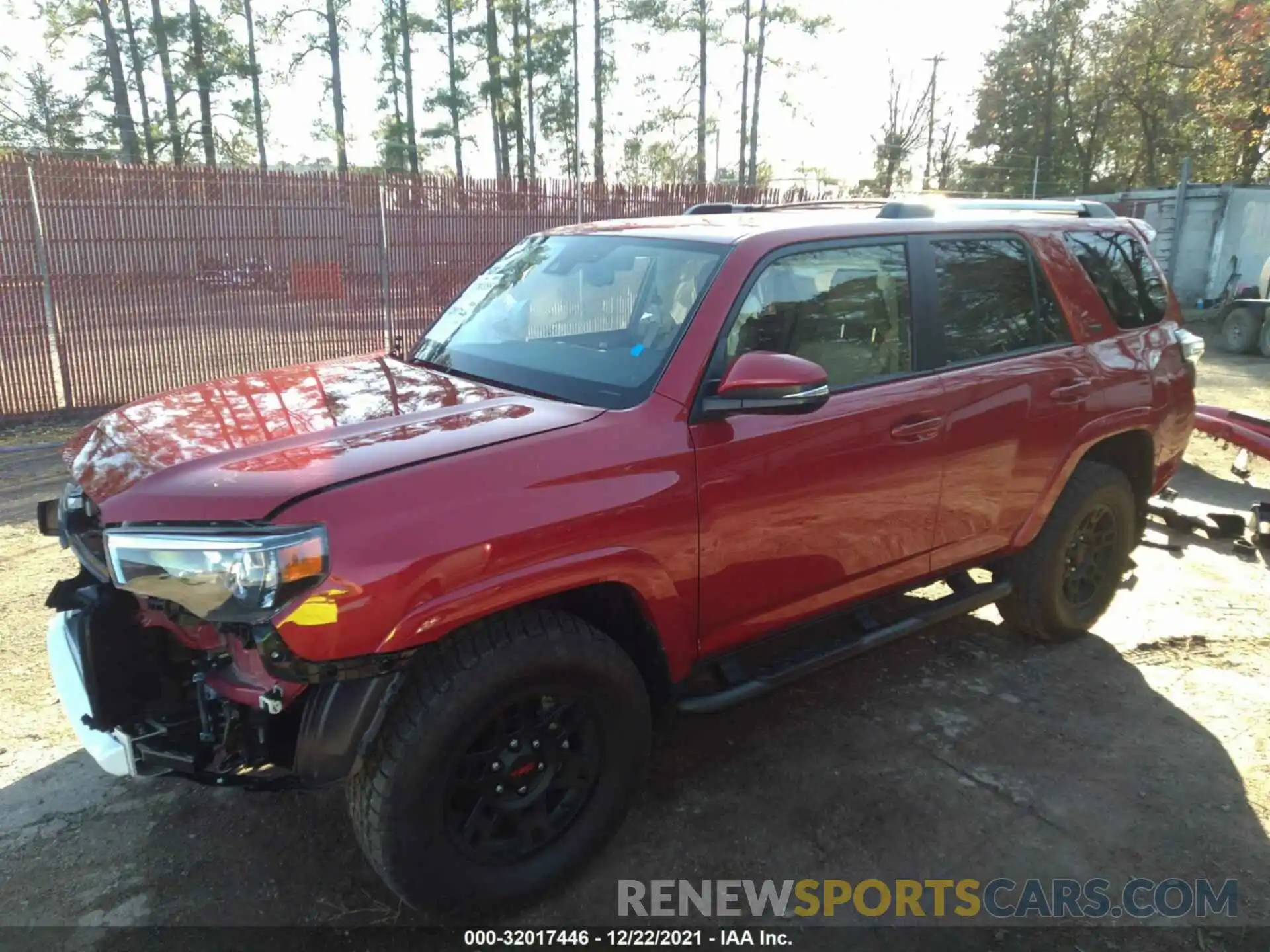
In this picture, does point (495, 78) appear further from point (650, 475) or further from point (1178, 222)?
point (650, 475)

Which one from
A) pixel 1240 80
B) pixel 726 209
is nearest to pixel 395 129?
pixel 1240 80

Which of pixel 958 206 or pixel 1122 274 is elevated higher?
pixel 958 206

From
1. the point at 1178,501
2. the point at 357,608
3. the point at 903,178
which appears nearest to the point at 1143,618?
the point at 1178,501

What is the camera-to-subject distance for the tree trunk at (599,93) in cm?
3506

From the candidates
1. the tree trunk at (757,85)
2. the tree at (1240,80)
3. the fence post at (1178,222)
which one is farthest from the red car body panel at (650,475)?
the tree trunk at (757,85)

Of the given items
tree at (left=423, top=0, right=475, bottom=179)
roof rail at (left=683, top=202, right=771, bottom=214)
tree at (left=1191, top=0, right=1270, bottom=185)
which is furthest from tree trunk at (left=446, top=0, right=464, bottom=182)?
roof rail at (left=683, top=202, right=771, bottom=214)

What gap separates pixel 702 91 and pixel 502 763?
36.4 meters

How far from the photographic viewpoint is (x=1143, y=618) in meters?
4.67

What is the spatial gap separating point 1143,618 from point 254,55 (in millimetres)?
38787

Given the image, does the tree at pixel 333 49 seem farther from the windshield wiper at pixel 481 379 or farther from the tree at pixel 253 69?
the windshield wiper at pixel 481 379

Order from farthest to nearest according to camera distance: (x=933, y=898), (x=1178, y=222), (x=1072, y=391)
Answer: (x=1178, y=222) → (x=1072, y=391) → (x=933, y=898)

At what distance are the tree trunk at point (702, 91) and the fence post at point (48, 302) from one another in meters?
28.1

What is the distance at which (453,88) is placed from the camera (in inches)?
1458

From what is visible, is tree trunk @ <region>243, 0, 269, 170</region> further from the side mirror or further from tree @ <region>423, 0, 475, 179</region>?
the side mirror
